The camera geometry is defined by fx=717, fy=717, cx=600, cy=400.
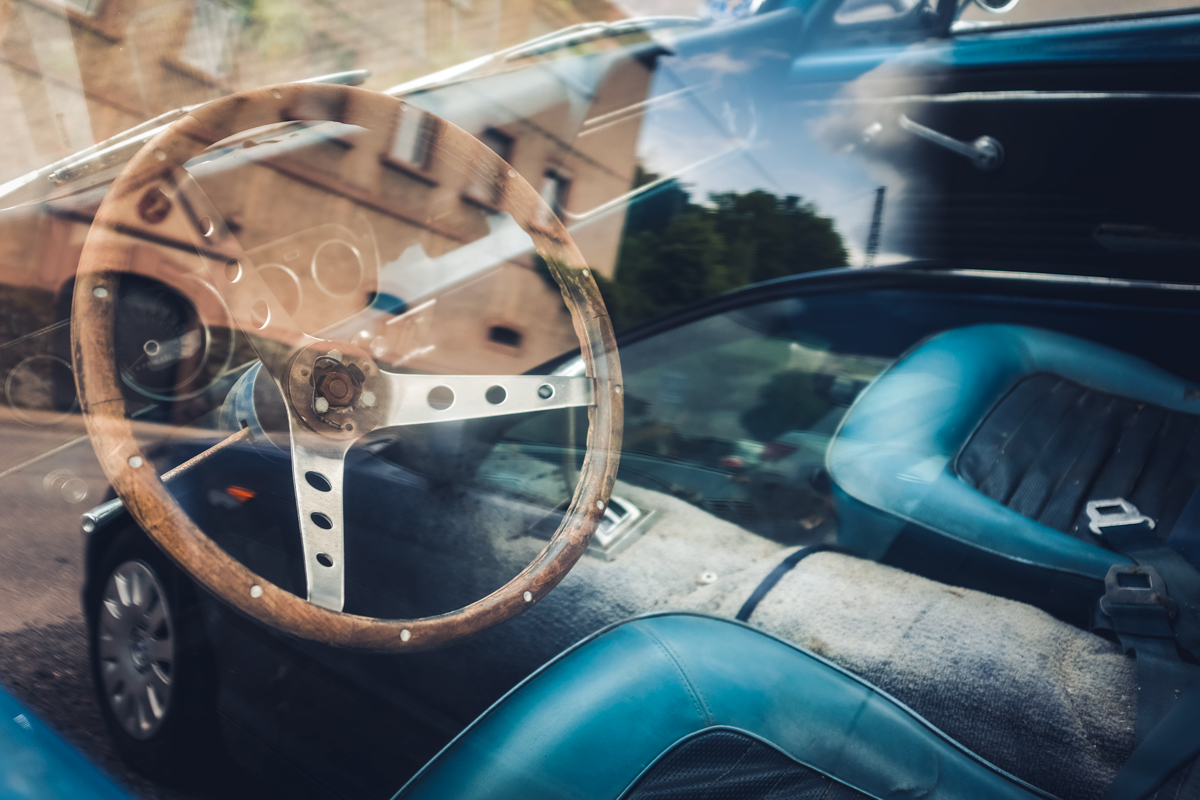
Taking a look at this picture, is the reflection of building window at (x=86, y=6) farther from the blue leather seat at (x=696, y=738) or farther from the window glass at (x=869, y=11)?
the window glass at (x=869, y=11)

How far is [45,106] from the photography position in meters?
1.05

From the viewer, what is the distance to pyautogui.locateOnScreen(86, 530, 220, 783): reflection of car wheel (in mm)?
1160

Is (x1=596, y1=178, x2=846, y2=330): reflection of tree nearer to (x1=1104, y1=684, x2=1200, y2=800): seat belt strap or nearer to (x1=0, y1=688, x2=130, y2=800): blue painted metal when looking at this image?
(x1=1104, y1=684, x2=1200, y2=800): seat belt strap

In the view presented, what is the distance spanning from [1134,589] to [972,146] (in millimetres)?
1482

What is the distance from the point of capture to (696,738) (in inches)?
40.6

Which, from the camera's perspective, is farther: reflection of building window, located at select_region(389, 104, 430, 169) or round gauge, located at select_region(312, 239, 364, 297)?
round gauge, located at select_region(312, 239, 364, 297)

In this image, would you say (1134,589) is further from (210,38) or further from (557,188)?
(210,38)

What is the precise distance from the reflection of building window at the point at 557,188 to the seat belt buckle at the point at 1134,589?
60.0 inches

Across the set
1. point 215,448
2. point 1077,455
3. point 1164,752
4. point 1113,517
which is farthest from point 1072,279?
point 215,448

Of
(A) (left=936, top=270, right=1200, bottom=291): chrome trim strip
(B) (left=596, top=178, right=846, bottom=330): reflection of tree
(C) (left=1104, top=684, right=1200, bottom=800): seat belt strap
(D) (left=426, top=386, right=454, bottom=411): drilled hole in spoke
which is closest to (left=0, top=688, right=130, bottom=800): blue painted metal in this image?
(D) (left=426, top=386, right=454, bottom=411): drilled hole in spoke

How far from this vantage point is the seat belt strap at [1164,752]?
2.70ft

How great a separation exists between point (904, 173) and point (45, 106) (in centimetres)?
221

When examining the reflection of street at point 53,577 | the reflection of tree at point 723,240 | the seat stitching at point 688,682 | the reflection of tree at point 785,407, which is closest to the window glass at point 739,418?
the reflection of tree at point 785,407

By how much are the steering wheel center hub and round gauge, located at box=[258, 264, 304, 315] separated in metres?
0.58
